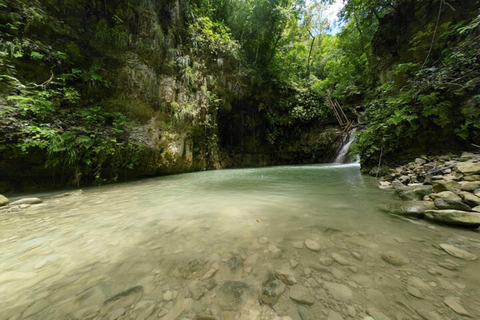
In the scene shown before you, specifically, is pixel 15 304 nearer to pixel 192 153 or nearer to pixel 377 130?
pixel 377 130

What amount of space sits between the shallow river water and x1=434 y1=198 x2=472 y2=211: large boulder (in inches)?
12.9

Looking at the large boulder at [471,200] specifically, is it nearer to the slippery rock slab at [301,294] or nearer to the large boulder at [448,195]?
the large boulder at [448,195]

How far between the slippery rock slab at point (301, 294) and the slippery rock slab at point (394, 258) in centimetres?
65

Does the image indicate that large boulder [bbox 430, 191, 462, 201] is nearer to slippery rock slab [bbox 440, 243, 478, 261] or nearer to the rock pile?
the rock pile

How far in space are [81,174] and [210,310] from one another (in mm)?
5519

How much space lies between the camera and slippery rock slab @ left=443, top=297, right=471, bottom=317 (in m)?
0.72

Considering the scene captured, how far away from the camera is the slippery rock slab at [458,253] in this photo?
1061 mm

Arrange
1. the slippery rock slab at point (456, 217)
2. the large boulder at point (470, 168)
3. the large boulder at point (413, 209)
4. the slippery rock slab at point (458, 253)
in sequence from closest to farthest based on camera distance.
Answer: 1. the slippery rock slab at point (458, 253)
2. the slippery rock slab at point (456, 217)
3. the large boulder at point (413, 209)
4. the large boulder at point (470, 168)

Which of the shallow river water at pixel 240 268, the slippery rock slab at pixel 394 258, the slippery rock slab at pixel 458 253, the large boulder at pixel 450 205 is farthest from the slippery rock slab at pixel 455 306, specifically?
the large boulder at pixel 450 205

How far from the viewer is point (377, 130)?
478 cm

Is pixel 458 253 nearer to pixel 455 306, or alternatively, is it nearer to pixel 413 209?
pixel 455 306

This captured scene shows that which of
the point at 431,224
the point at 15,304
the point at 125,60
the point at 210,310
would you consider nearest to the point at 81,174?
the point at 125,60

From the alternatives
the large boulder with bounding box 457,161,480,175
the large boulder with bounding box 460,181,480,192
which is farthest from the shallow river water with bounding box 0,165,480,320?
the large boulder with bounding box 457,161,480,175

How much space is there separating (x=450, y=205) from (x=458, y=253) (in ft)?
2.82
